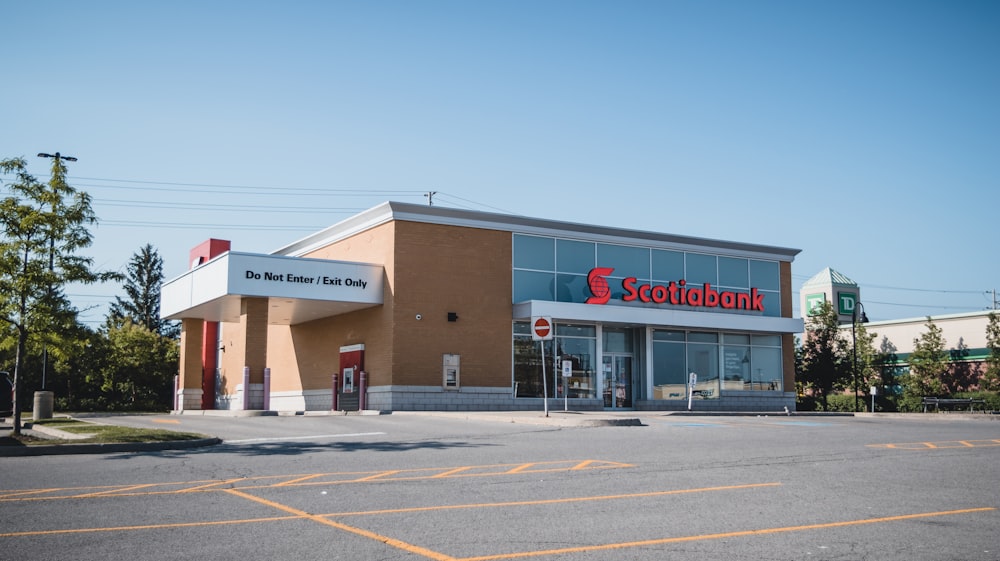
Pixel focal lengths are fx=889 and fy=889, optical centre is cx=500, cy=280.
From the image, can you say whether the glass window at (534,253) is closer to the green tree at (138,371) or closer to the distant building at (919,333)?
the distant building at (919,333)

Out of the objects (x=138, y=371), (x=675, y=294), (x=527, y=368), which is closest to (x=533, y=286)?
(x=527, y=368)

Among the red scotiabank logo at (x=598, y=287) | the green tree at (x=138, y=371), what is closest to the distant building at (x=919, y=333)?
the red scotiabank logo at (x=598, y=287)

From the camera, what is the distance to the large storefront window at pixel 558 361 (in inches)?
1348

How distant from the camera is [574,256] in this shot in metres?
36.2

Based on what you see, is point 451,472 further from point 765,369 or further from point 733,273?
point 765,369

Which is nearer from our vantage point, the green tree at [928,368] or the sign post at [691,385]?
the sign post at [691,385]

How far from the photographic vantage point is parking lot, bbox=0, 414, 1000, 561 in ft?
24.0

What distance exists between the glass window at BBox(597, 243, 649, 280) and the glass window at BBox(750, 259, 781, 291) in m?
6.36

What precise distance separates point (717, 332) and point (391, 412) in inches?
643

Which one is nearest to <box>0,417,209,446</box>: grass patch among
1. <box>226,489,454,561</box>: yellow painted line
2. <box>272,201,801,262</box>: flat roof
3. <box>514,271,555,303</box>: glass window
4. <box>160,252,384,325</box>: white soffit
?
<box>226,489,454,561</box>: yellow painted line

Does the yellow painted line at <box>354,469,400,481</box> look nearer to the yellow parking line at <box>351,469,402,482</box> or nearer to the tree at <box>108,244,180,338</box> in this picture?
the yellow parking line at <box>351,469,402,482</box>

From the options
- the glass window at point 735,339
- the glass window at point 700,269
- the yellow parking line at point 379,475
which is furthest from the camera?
the glass window at point 735,339

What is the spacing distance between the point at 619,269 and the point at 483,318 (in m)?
7.03

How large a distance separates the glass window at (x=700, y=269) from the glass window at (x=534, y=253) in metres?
7.06
